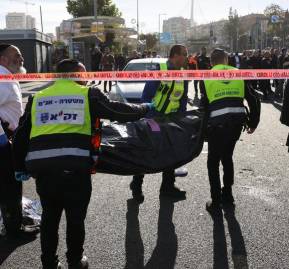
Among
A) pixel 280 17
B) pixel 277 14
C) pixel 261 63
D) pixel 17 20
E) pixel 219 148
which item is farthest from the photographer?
pixel 17 20

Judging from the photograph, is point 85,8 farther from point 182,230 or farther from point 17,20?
point 17,20

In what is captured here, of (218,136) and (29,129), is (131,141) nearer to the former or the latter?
(29,129)

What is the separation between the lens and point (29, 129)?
350cm

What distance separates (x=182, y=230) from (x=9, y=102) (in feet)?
7.06

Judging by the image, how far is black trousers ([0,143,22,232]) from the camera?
4.37 meters

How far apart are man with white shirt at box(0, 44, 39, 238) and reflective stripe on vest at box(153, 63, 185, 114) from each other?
170 centimetres

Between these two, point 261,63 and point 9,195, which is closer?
point 9,195

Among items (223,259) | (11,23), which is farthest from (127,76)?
(11,23)

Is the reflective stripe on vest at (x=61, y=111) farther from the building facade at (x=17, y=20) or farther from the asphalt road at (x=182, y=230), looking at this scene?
the building facade at (x=17, y=20)

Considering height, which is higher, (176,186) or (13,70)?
(13,70)

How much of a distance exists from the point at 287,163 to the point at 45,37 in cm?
2882

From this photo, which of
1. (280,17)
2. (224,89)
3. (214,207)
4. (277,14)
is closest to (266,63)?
(224,89)

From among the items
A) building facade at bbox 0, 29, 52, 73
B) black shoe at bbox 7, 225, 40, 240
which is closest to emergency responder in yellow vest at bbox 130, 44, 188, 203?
black shoe at bbox 7, 225, 40, 240

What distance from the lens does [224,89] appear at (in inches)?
199
